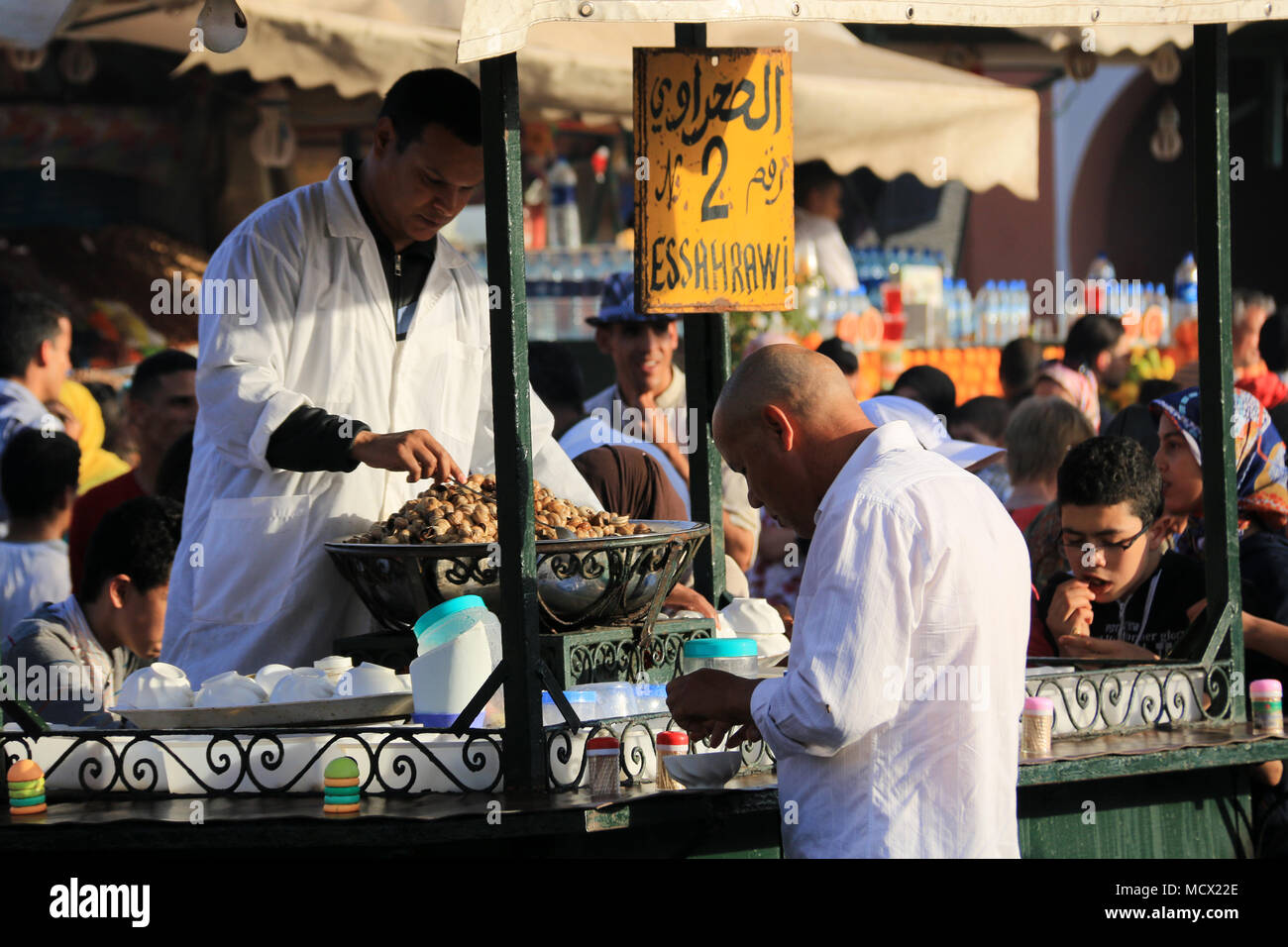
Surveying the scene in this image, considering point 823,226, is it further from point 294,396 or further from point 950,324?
point 294,396

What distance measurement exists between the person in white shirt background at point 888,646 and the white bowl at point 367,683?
84cm

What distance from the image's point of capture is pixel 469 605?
3.05 m

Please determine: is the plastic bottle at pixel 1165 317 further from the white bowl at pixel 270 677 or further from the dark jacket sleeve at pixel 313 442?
the white bowl at pixel 270 677

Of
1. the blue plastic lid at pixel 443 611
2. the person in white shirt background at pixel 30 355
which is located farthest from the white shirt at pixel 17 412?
the blue plastic lid at pixel 443 611

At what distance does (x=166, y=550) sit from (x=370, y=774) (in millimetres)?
1532

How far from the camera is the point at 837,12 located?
2.77 meters

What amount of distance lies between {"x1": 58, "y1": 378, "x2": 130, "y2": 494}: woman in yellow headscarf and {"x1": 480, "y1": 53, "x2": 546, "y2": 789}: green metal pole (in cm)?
386

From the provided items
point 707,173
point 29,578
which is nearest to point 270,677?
point 707,173

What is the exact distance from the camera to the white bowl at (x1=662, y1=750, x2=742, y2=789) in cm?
278

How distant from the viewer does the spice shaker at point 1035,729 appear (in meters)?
3.07

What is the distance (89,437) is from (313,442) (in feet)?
12.6

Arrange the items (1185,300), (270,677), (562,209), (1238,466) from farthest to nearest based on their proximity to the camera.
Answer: (1185,300) < (562,209) < (1238,466) < (270,677)

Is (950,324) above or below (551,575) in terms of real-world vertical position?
above
